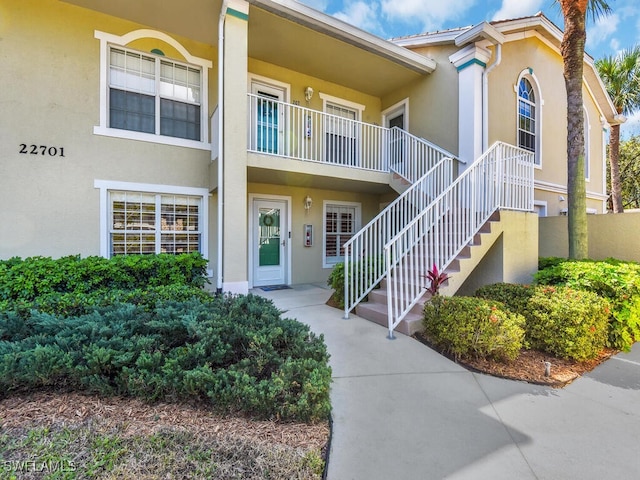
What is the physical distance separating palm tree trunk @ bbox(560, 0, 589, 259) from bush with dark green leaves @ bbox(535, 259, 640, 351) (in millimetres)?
947

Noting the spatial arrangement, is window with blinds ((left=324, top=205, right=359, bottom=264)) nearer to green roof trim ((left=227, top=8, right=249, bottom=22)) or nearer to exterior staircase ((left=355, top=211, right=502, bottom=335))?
exterior staircase ((left=355, top=211, right=502, bottom=335))

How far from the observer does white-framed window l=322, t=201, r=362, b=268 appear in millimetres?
9031

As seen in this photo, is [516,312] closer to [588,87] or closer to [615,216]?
[615,216]

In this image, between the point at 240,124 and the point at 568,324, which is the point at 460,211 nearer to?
the point at 568,324

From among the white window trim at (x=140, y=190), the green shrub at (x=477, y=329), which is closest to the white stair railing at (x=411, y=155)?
the green shrub at (x=477, y=329)

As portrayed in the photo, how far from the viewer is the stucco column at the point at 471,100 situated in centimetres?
699

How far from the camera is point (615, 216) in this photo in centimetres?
682

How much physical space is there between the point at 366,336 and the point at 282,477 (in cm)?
273

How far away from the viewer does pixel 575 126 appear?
5914 millimetres

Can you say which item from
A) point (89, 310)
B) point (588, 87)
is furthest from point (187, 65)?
point (588, 87)

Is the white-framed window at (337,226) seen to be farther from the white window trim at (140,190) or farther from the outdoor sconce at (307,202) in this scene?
the white window trim at (140,190)

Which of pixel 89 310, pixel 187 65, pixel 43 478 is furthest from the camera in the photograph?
A: pixel 187 65

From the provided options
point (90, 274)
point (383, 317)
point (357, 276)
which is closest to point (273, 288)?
point (357, 276)

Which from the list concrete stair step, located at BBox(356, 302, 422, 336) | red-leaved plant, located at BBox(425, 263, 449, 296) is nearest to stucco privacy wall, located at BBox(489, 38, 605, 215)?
red-leaved plant, located at BBox(425, 263, 449, 296)
